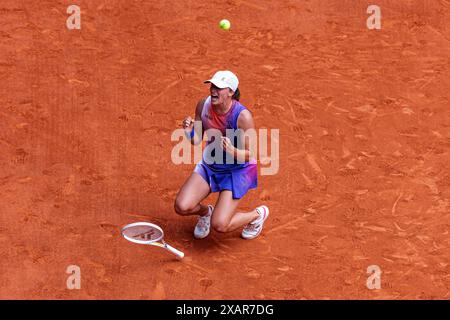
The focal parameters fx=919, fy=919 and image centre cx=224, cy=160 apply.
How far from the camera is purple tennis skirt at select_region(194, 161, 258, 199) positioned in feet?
33.0

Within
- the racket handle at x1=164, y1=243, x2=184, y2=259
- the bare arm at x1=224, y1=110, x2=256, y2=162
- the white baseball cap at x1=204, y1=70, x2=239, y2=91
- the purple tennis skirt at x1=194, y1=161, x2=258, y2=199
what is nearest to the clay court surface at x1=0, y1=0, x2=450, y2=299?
the racket handle at x1=164, y1=243, x2=184, y2=259

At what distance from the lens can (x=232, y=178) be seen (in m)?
10.1

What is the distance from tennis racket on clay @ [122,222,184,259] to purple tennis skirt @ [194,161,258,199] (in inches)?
30.5

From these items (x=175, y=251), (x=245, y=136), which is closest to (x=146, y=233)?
(x=175, y=251)

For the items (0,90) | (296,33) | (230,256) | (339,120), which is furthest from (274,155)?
(0,90)

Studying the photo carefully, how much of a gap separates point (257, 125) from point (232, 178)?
7.96ft

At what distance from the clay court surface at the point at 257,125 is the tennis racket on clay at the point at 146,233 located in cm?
19

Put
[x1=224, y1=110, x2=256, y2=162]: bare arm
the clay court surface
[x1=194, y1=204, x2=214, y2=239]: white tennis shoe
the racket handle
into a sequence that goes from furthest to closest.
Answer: [x1=194, y1=204, x2=214, y2=239]: white tennis shoe → the clay court surface → the racket handle → [x1=224, y1=110, x2=256, y2=162]: bare arm

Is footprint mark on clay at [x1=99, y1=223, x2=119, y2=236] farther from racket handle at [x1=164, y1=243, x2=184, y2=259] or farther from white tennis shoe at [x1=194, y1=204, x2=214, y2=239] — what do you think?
white tennis shoe at [x1=194, y1=204, x2=214, y2=239]

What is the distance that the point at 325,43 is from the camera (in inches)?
548

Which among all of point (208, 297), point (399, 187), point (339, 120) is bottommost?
point (208, 297)

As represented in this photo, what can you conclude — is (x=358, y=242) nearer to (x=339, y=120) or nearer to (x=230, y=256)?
(x=230, y=256)

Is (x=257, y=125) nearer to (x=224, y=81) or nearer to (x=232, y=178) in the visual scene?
(x=232, y=178)

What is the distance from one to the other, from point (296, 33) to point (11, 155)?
16.1ft
